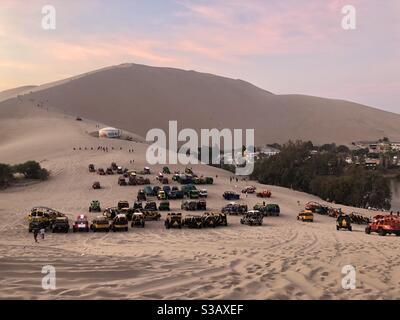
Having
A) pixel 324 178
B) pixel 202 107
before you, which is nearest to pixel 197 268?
pixel 324 178

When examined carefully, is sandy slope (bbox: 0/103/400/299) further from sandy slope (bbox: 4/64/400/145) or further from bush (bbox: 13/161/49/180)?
sandy slope (bbox: 4/64/400/145)

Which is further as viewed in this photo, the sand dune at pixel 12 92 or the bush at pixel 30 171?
the sand dune at pixel 12 92

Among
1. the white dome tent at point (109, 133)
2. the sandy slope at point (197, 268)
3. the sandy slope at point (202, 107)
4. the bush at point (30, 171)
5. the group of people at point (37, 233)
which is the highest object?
the sandy slope at point (202, 107)

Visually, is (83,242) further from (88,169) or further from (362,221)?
(88,169)

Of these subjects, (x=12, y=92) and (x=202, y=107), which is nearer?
(x=202, y=107)

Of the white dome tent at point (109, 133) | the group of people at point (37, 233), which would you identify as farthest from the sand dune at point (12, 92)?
the group of people at point (37, 233)

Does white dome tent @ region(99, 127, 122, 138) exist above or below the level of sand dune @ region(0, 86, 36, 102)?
below

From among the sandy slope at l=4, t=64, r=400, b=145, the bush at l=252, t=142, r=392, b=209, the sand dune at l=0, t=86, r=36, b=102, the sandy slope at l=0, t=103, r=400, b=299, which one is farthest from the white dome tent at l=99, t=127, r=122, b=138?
the sand dune at l=0, t=86, r=36, b=102

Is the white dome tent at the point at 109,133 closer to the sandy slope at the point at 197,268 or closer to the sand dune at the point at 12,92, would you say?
the sandy slope at the point at 197,268

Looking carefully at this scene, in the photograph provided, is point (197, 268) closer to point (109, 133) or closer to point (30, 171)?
point (30, 171)
